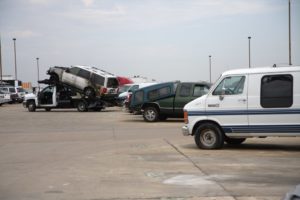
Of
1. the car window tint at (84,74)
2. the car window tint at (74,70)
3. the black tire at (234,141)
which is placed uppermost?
the car window tint at (74,70)

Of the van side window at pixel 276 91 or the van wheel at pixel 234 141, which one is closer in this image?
the van side window at pixel 276 91

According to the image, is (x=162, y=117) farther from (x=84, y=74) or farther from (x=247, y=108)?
(x=84, y=74)

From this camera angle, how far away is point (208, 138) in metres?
13.3

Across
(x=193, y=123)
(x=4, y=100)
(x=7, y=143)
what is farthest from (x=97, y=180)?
(x=4, y=100)

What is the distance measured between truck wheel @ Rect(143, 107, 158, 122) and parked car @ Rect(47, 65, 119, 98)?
36.4 ft

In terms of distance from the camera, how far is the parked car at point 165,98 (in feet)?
73.4

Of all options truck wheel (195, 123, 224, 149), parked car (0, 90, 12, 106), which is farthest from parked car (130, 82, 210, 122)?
parked car (0, 90, 12, 106)

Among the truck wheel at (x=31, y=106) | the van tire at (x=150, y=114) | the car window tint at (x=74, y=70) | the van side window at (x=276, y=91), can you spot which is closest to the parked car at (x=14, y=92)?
the truck wheel at (x=31, y=106)

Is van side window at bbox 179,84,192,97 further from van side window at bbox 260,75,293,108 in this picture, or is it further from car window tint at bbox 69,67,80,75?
car window tint at bbox 69,67,80,75

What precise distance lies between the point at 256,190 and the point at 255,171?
177 cm

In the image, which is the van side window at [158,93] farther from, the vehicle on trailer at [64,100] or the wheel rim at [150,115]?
the vehicle on trailer at [64,100]

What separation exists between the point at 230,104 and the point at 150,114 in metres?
10.8

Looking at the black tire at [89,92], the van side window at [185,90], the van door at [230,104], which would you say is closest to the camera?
the van door at [230,104]

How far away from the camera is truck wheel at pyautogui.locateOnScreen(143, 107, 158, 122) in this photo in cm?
2345
